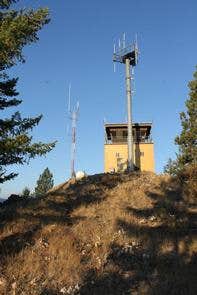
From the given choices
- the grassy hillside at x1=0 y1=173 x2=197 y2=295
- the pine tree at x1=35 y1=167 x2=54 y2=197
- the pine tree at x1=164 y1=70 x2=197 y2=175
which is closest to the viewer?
the grassy hillside at x1=0 y1=173 x2=197 y2=295

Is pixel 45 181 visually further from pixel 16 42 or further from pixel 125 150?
pixel 16 42

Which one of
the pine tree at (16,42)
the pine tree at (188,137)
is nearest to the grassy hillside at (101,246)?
the pine tree at (16,42)

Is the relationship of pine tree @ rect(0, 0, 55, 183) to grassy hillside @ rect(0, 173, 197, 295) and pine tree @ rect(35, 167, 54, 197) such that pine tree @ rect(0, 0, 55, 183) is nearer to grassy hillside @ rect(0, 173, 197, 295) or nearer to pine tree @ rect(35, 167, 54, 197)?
grassy hillside @ rect(0, 173, 197, 295)

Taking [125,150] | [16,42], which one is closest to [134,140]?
[125,150]

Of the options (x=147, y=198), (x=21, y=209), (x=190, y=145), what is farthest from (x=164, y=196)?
(x=190, y=145)

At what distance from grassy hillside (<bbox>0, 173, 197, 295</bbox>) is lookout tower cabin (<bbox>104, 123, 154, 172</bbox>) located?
1337 inches

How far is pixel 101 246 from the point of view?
585 inches

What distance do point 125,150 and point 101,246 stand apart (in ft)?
141

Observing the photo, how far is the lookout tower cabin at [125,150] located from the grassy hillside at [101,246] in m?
34.0

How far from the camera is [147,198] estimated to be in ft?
72.0

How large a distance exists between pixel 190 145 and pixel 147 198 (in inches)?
953

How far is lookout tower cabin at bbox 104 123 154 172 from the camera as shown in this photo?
56.4 metres

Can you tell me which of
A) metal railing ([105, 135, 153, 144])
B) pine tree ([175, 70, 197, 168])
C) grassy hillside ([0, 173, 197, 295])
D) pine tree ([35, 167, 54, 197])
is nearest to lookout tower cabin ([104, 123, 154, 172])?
metal railing ([105, 135, 153, 144])

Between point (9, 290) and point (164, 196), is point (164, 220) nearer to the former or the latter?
point (164, 196)
